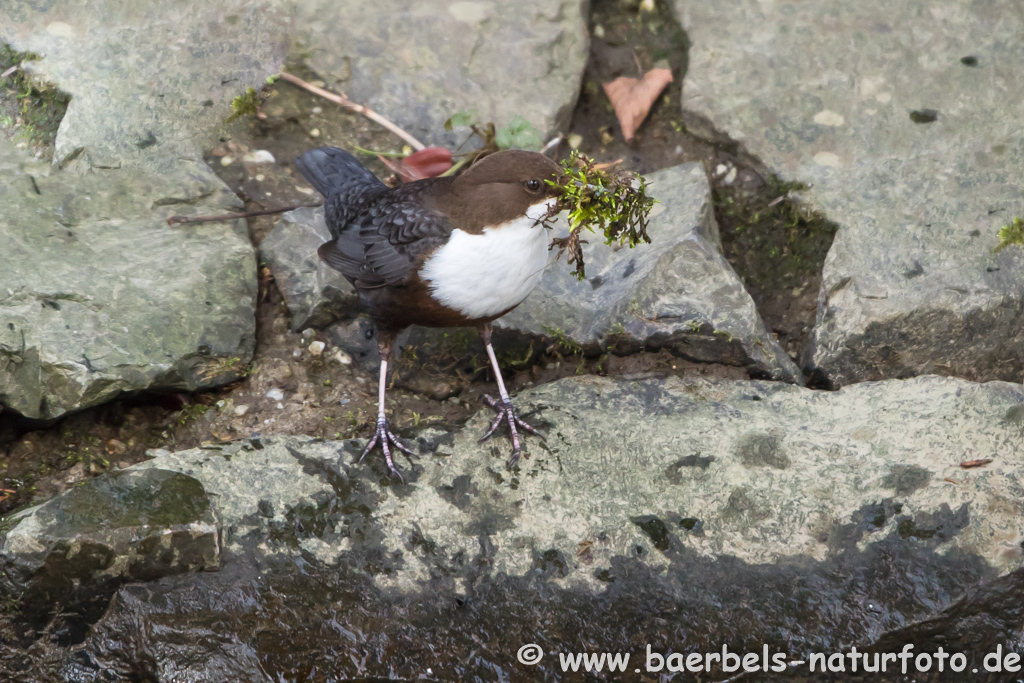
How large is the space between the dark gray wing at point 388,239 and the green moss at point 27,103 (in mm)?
1454

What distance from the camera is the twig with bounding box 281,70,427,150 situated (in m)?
4.16

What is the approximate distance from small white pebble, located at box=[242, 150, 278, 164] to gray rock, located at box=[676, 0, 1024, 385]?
1.91 m

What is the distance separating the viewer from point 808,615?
2.52 metres

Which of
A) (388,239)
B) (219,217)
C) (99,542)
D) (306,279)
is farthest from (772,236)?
(99,542)

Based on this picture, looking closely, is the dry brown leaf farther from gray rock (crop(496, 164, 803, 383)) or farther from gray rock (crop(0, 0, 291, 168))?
gray rock (crop(0, 0, 291, 168))

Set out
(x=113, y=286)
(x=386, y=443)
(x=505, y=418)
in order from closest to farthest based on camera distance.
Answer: (x=386, y=443)
(x=505, y=418)
(x=113, y=286)

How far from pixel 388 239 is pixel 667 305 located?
1.05 m

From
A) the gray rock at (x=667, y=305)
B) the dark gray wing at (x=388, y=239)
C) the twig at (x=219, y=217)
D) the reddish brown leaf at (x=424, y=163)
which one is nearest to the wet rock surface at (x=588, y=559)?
the gray rock at (x=667, y=305)

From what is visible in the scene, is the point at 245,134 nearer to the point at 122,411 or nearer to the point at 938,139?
the point at 122,411

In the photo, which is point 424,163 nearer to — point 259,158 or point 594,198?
point 259,158

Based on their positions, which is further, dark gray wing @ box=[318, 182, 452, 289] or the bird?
dark gray wing @ box=[318, 182, 452, 289]

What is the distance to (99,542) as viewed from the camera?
2.47 metres

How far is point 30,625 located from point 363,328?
1.57 meters

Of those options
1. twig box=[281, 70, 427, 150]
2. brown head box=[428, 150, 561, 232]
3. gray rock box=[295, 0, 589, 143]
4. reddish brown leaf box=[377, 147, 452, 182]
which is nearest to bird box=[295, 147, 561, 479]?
brown head box=[428, 150, 561, 232]
